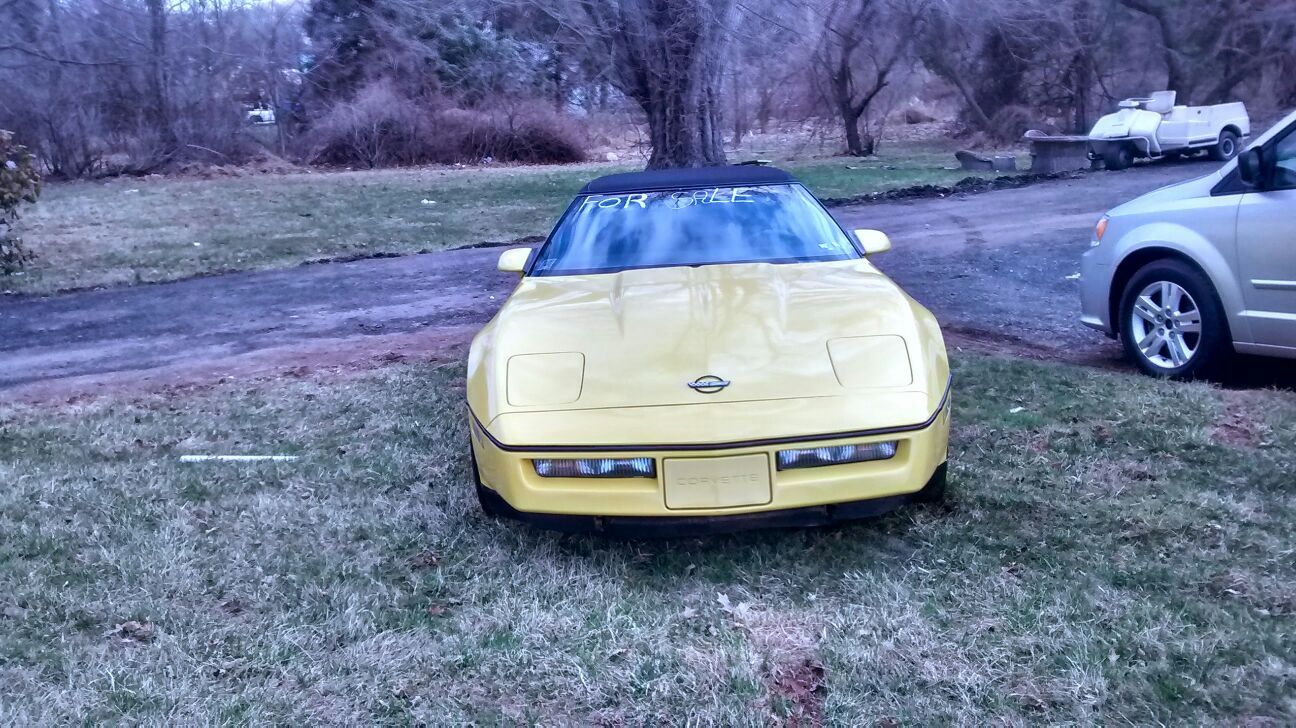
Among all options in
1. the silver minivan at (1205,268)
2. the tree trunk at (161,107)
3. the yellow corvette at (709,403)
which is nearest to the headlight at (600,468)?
the yellow corvette at (709,403)

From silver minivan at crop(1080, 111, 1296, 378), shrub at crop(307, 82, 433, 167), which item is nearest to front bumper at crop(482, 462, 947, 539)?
silver minivan at crop(1080, 111, 1296, 378)

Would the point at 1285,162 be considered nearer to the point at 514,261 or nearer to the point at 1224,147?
the point at 514,261

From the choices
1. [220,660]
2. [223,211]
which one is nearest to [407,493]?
[220,660]

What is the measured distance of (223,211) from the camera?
17.6 m

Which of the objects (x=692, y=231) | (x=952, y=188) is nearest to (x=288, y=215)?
(x=952, y=188)

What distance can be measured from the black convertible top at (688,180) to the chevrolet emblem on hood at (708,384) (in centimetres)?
194

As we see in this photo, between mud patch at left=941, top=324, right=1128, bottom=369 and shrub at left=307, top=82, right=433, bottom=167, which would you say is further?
shrub at left=307, top=82, right=433, bottom=167

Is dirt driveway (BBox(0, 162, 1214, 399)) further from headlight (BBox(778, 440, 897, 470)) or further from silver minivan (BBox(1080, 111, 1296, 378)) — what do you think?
headlight (BBox(778, 440, 897, 470))

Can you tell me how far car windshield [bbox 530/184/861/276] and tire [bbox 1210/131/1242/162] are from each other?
18.3 m

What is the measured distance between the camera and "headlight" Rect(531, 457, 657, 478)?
12.3 feet

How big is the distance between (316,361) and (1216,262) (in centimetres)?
573

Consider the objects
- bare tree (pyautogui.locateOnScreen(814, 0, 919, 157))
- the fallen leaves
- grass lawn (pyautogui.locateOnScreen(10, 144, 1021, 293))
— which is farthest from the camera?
bare tree (pyautogui.locateOnScreen(814, 0, 919, 157))

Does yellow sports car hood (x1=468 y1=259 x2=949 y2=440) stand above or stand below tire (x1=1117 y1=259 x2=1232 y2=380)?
above

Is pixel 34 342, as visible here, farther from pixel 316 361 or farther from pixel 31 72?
pixel 31 72
